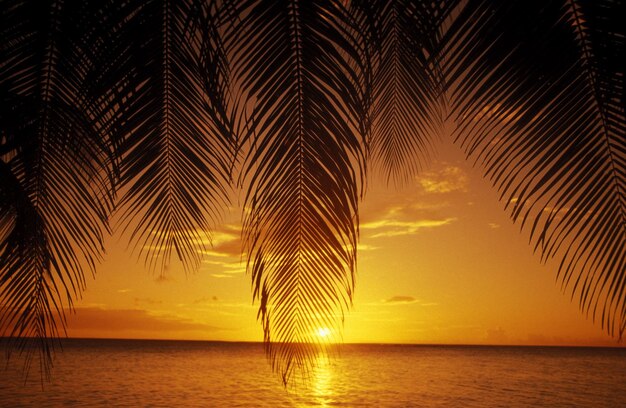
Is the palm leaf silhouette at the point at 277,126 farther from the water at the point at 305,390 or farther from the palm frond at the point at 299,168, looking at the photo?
the water at the point at 305,390

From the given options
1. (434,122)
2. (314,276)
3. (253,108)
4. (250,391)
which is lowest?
(250,391)

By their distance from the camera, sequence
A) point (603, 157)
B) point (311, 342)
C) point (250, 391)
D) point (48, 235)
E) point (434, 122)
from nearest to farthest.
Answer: point (603, 157), point (311, 342), point (48, 235), point (434, 122), point (250, 391)

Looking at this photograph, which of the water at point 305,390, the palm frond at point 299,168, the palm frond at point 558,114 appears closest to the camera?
the palm frond at point 558,114

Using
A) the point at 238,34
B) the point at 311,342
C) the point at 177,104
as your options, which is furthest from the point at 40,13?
the point at 311,342

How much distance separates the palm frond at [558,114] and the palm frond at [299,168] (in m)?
0.46

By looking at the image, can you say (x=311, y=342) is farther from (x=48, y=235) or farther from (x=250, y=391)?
(x=250, y=391)

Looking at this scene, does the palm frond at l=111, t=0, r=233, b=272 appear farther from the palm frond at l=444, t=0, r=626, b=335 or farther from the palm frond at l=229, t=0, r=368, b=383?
the palm frond at l=444, t=0, r=626, b=335

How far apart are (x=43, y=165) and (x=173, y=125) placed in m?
0.53

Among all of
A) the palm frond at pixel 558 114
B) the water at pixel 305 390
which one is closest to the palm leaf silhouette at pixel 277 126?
the palm frond at pixel 558 114

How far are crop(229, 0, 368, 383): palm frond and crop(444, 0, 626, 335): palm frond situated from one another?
46 cm

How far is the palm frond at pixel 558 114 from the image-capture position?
1.08m

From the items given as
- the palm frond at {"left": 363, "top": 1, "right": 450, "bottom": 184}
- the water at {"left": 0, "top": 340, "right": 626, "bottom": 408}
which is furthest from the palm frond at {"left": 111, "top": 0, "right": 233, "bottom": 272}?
the water at {"left": 0, "top": 340, "right": 626, "bottom": 408}

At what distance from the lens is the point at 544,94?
1.19m

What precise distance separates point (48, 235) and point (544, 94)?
1.77 m
